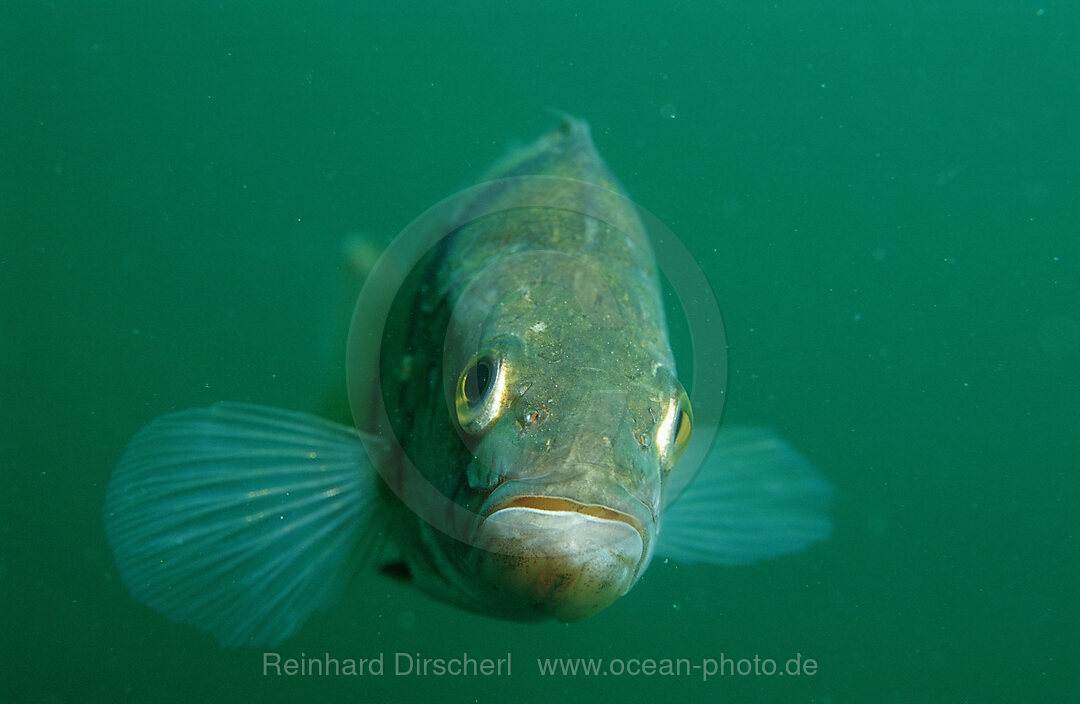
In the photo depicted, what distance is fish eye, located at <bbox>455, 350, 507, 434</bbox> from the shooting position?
6.62ft

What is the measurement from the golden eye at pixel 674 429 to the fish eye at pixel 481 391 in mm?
576

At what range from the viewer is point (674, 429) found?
2174 mm

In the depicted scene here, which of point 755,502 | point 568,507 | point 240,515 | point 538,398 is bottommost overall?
point 755,502

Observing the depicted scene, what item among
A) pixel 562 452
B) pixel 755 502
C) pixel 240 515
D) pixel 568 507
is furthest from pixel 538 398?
pixel 755 502

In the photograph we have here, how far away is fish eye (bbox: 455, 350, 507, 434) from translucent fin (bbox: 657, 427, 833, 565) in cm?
173

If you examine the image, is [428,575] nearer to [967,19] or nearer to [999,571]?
[999,571]

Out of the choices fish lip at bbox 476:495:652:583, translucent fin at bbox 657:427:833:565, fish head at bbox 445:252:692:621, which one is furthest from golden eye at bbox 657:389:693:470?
translucent fin at bbox 657:427:833:565

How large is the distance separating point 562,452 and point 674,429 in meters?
0.56

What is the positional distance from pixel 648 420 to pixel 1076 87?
55.8 metres

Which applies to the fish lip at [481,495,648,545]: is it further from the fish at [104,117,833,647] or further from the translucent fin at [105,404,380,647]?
the translucent fin at [105,404,380,647]

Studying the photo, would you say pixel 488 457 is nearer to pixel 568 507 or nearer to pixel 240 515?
pixel 568 507

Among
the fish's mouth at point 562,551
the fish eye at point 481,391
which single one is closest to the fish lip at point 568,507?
the fish's mouth at point 562,551

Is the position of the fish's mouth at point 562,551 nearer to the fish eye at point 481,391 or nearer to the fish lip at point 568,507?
the fish lip at point 568,507

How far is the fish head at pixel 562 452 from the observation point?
1679 mm
